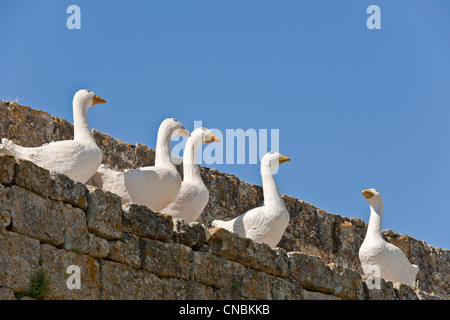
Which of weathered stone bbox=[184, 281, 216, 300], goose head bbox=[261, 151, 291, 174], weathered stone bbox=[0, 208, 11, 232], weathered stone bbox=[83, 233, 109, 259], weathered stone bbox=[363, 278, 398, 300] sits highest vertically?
goose head bbox=[261, 151, 291, 174]

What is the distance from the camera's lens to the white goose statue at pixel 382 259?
1071 centimetres

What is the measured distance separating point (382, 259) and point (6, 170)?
17.3ft

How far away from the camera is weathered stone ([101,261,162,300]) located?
743 cm

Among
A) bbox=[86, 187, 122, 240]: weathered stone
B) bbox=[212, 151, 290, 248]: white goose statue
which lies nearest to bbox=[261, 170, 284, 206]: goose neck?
bbox=[212, 151, 290, 248]: white goose statue

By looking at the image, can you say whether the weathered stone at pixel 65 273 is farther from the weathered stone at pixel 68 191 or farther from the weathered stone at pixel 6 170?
the weathered stone at pixel 6 170

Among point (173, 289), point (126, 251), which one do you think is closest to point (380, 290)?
point (173, 289)

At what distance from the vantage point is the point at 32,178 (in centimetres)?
705

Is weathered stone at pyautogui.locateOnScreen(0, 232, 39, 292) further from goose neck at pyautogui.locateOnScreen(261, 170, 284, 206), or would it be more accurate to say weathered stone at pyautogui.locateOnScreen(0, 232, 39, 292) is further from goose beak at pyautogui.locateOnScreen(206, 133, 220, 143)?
goose neck at pyautogui.locateOnScreen(261, 170, 284, 206)

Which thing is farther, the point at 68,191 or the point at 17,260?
the point at 68,191

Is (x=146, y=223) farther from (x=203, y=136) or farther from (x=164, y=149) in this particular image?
(x=203, y=136)

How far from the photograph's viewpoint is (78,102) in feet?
28.2

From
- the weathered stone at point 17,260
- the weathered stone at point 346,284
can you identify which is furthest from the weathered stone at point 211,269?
the weathered stone at point 17,260

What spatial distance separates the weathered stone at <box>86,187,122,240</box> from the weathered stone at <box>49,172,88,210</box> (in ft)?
0.24
